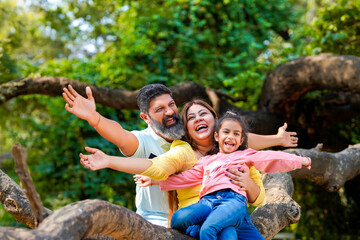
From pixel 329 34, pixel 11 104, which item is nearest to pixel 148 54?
pixel 11 104

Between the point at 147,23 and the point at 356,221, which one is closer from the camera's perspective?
the point at 356,221

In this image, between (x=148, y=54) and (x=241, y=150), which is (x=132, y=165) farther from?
(x=148, y=54)

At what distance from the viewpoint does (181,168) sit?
2500 mm

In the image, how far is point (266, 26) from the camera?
8484mm

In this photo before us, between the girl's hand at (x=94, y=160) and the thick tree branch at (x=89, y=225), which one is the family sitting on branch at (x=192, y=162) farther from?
the thick tree branch at (x=89, y=225)

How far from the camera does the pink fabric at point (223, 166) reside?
7.60 feet

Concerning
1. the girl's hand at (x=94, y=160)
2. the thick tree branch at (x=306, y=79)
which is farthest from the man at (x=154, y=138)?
the thick tree branch at (x=306, y=79)

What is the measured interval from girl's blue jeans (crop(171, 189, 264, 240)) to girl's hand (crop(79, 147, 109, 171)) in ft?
1.66

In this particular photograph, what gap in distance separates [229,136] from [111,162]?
0.76 m

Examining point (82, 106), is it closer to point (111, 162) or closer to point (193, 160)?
point (111, 162)

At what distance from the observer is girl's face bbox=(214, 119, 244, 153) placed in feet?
8.11

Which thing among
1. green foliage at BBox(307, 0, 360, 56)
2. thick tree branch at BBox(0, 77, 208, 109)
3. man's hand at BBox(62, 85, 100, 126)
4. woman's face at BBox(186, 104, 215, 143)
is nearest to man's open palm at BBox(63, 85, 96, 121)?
man's hand at BBox(62, 85, 100, 126)

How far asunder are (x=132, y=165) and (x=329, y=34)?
173 inches

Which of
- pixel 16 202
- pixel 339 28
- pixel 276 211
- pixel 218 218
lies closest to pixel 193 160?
pixel 218 218
